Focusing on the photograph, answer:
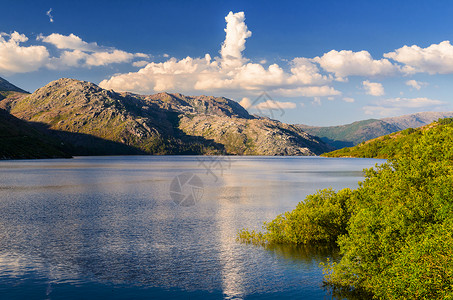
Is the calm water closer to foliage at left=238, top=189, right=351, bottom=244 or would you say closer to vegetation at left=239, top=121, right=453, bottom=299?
foliage at left=238, top=189, right=351, bottom=244

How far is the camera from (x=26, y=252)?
128 feet

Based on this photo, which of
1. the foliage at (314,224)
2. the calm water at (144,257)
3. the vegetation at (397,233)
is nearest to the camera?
the vegetation at (397,233)

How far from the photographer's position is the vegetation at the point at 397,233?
20.2 m

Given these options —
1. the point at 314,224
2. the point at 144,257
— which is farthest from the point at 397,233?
the point at 144,257

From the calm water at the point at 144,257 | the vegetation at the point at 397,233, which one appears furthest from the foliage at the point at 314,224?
the calm water at the point at 144,257

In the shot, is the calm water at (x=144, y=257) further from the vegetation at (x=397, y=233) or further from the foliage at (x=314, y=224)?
the vegetation at (x=397, y=233)

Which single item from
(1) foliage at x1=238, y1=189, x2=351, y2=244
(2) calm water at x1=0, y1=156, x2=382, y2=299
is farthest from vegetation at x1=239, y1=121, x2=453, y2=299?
(2) calm water at x1=0, y1=156, x2=382, y2=299

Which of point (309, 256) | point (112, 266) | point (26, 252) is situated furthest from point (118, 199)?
point (309, 256)

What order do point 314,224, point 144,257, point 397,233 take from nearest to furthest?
point 397,233 < point 144,257 < point 314,224

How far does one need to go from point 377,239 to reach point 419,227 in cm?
317

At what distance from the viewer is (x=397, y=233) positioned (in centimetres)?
2677

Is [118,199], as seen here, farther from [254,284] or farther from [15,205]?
[254,284]

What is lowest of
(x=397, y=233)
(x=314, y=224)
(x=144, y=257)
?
(x=144, y=257)

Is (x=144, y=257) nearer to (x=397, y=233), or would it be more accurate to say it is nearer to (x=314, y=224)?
(x=314, y=224)
